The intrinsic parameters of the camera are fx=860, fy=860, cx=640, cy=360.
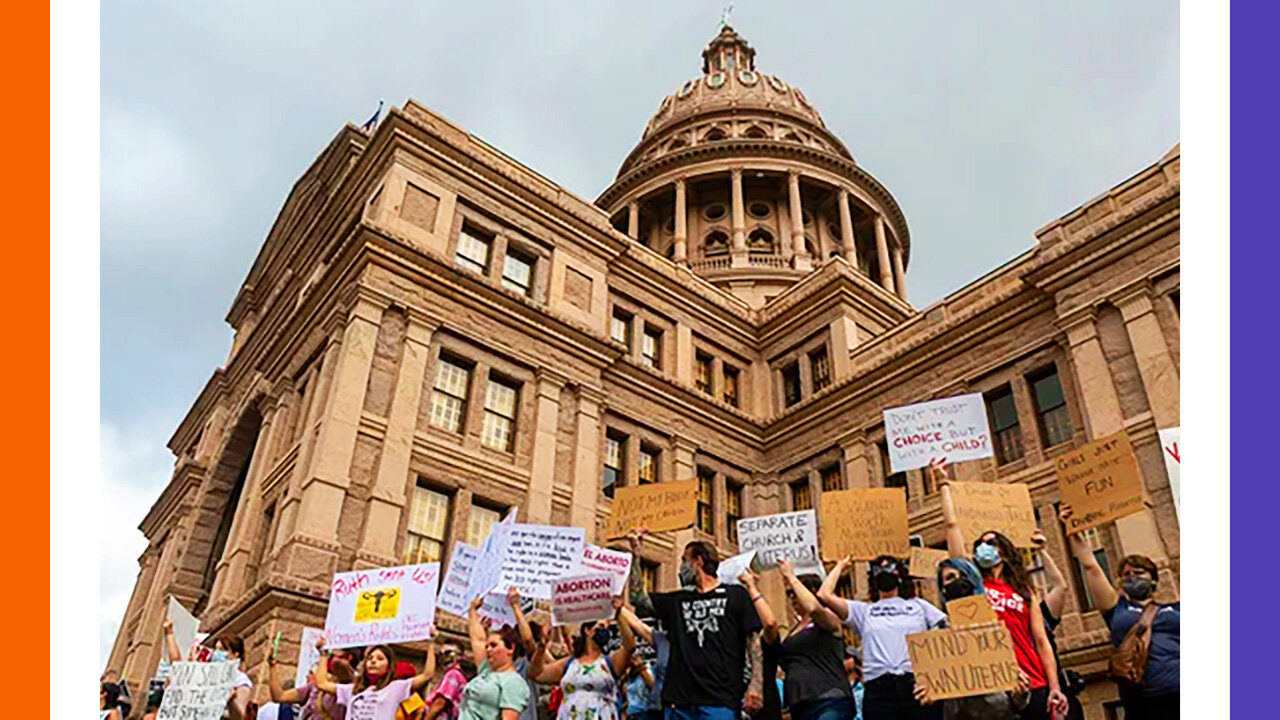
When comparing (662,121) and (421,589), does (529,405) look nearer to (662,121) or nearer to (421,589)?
(421,589)

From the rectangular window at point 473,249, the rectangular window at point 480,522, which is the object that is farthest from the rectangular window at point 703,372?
the rectangular window at point 480,522

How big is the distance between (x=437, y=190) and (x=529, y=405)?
5.83m

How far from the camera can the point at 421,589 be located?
1006cm

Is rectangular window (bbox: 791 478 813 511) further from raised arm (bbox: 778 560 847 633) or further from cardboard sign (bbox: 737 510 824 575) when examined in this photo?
raised arm (bbox: 778 560 847 633)

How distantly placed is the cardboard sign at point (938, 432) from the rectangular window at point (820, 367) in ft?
51.6

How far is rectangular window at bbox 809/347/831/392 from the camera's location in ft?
84.4

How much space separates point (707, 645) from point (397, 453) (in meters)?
12.3

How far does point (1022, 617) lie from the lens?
6195mm

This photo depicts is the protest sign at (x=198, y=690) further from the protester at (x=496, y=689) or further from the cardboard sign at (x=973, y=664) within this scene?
the cardboard sign at (x=973, y=664)

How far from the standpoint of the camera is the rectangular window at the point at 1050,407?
62.3 feet

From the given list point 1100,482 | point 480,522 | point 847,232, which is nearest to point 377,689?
point 1100,482

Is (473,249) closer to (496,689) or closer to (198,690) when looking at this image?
(198,690)

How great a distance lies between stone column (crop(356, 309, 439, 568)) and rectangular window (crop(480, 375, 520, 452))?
1.90 meters
